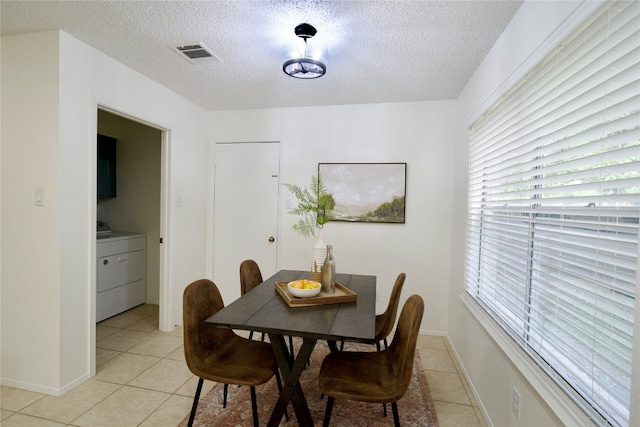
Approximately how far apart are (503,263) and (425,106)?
1.94 metres

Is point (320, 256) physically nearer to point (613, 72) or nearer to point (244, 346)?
point (244, 346)

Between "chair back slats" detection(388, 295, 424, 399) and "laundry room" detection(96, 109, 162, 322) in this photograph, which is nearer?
"chair back slats" detection(388, 295, 424, 399)

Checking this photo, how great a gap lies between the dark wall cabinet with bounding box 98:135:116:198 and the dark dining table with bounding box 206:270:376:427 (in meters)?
3.04

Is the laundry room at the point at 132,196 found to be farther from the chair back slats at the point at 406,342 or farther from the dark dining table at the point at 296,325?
the chair back slats at the point at 406,342

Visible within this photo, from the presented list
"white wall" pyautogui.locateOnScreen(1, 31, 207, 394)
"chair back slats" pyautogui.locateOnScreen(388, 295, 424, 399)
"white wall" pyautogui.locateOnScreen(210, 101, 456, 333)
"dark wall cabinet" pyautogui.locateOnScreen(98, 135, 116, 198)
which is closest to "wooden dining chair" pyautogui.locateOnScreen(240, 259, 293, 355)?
"chair back slats" pyautogui.locateOnScreen(388, 295, 424, 399)

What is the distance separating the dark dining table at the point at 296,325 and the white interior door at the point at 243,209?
5.63 feet

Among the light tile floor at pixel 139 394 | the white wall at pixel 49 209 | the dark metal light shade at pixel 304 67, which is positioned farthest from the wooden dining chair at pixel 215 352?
the dark metal light shade at pixel 304 67

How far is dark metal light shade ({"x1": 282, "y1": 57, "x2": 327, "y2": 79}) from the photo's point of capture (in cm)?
204

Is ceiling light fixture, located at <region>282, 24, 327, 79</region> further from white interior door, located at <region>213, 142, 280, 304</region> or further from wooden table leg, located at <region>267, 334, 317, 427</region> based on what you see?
wooden table leg, located at <region>267, 334, 317, 427</region>

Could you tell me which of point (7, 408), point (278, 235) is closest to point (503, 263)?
point (278, 235)

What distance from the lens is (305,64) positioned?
2.05m

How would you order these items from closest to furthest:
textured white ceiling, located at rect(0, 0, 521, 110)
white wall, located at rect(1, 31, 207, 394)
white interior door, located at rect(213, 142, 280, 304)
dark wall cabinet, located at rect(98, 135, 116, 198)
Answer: textured white ceiling, located at rect(0, 0, 521, 110), white wall, located at rect(1, 31, 207, 394), white interior door, located at rect(213, 142, 280, 304), dark wall cabinet, located at rect(98, 135, 116, 198)

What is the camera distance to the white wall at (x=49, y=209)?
2088mm

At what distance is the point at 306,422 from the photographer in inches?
61.9
